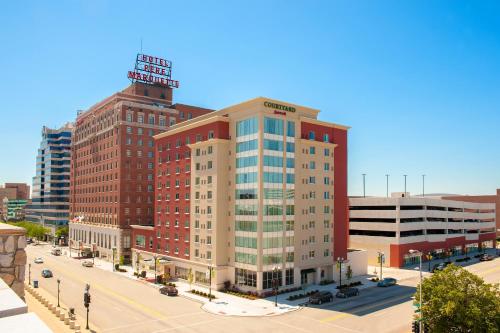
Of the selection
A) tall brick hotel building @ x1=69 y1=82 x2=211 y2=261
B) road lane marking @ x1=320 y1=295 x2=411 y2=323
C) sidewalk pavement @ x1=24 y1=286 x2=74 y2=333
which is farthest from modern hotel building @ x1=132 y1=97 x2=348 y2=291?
sidewalk pavement @ x1=24 y1=286 x2=74 y2=333

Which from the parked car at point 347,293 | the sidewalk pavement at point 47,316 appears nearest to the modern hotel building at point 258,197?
the parked car at point 347,293

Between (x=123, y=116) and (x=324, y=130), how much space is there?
53763 mm

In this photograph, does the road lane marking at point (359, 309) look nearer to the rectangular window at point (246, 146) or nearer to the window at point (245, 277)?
the window at point (245, 277)

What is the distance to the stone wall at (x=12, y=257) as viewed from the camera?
476 inches

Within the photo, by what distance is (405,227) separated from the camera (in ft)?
307

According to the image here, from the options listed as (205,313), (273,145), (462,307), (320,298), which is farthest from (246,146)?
(462,307)

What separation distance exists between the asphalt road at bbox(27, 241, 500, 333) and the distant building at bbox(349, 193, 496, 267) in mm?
19957

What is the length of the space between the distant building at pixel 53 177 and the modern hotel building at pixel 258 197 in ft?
362

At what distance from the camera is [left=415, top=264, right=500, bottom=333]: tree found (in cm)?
3266

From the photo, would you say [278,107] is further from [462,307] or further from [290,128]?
[462,307]

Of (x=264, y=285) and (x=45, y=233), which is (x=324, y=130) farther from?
(x=45, y=233)

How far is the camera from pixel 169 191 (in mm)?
83500

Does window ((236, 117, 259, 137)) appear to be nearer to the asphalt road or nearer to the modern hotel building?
the modern hotel building

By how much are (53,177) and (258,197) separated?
467 ft
